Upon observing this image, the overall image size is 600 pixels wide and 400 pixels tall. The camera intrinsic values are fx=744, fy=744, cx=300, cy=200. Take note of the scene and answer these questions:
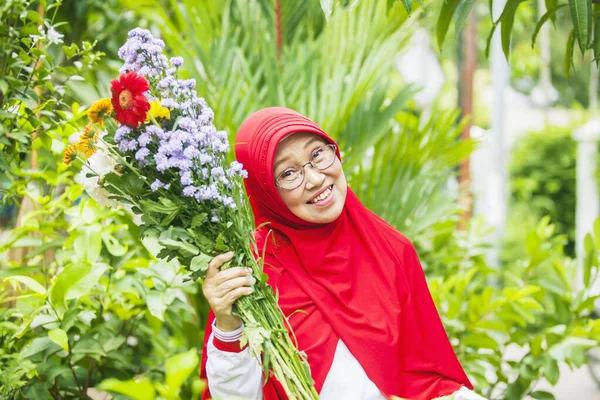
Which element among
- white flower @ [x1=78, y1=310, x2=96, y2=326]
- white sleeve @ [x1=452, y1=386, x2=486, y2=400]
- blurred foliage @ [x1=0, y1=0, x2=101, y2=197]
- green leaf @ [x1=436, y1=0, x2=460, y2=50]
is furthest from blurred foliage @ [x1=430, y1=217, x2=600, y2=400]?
blurred foliage @ [x1=0, y1=0, x2=101, y2=197]

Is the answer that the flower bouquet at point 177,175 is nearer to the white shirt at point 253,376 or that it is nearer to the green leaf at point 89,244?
the white shirt at point 253,376

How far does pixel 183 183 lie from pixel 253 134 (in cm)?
38

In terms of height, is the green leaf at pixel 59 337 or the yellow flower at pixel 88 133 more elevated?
the yellow flower at pixel 88 133

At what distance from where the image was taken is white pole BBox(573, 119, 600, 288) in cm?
741

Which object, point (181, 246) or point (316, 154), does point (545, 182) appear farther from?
point (181, 246)

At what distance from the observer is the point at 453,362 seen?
6.89 ft

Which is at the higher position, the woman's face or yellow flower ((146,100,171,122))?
yellow flower ((146,100,171,122))

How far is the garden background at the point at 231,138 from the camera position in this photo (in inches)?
81.0

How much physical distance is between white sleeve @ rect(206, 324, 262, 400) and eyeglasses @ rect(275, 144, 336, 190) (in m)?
0.40

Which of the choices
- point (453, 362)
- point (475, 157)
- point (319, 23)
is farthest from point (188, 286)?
point (475, 157)

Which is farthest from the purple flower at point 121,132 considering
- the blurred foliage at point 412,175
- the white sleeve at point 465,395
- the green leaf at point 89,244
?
the blurred foliage at point 412,175

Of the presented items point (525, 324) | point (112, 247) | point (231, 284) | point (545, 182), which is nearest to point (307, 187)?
point (231, 284)

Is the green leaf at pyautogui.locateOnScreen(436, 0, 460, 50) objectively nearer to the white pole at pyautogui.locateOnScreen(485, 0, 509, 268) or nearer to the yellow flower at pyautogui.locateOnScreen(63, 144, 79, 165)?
the yellow flower at pyautogui.locateOnScreen(63, 144, 79, 165)

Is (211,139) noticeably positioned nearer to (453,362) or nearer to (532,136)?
(453,362)
